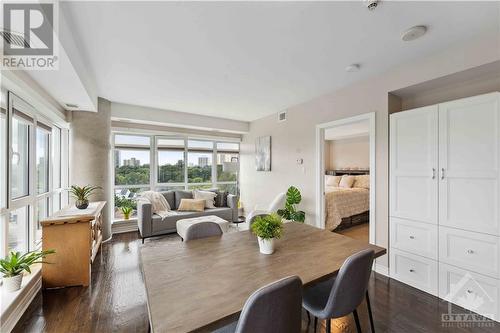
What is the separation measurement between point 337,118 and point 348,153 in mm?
4103

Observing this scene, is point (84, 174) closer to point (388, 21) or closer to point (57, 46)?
point (57, 46)

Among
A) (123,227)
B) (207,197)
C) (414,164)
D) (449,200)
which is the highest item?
(414,164)

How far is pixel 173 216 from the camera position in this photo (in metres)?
4.09

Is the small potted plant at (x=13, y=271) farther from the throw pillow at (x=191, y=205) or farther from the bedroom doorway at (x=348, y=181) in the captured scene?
the bedroom doorway at (x=348, y=181)

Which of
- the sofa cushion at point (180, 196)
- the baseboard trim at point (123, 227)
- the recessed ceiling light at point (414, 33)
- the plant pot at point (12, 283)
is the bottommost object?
the baseboard trim at point (123, 227)

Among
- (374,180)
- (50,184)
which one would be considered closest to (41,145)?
(50,184)

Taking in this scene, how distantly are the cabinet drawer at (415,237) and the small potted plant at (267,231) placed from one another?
6.08ft

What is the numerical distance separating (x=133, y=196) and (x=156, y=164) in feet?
2.87

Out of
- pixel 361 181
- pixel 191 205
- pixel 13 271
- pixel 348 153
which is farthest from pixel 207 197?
pixel 348 153

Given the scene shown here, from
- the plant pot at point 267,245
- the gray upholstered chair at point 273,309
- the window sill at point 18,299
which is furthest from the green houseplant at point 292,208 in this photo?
the window sill at point 18,299

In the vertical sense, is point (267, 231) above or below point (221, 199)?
above

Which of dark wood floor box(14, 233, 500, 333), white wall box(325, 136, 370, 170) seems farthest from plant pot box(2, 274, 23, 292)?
white wall box(325, 136, 370, 170)

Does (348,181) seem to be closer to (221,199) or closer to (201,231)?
(221,199)

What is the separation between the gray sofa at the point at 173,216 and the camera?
3807mm
